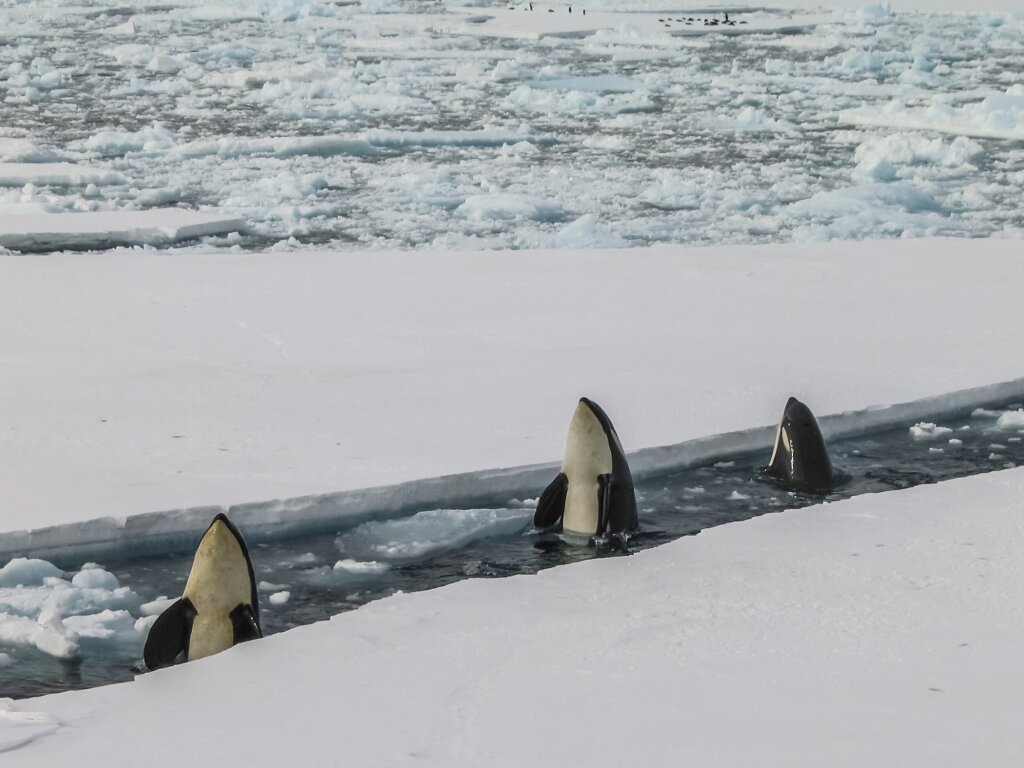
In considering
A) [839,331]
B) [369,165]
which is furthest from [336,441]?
[369,165]

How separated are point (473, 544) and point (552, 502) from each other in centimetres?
29

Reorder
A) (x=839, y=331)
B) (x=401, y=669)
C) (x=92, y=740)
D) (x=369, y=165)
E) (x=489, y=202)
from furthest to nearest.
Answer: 1. (x=369, y=165)
2. (x=489, y=202)
3. (x=839, y=331)
4. (x=401, y=669)
5. (x=92, y=740)

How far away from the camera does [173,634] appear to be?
3730 mm

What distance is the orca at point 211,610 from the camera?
12.2 ft

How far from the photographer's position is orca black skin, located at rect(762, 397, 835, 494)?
515 centimetres

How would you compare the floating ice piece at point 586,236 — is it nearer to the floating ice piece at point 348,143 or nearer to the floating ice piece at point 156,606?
the floating ice piece at point 348,143

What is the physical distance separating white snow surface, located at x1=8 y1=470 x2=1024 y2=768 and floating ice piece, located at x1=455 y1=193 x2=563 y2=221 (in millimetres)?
6666

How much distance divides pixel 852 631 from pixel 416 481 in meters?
1.66

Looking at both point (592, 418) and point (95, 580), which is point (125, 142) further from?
point (95, 580)

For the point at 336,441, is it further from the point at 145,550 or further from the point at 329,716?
the point at 329,716

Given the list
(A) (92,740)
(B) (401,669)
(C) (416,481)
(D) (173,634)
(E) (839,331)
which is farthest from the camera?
(E) (839,331)

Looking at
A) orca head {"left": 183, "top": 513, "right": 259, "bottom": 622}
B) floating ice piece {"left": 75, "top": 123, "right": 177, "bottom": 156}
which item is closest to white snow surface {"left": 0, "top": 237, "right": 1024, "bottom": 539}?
orca head {"left": 183, "top": 513, "right": 259, "bottom": 622}

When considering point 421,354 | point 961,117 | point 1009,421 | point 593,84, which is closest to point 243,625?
point 421,354

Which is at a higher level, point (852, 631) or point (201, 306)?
point (201, 306)
